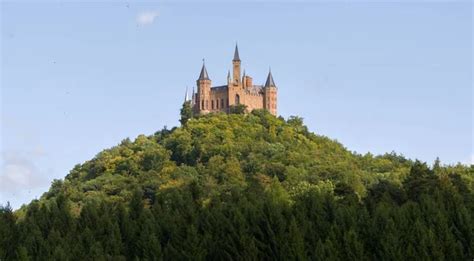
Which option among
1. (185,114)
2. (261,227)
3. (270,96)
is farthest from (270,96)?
(261,227)

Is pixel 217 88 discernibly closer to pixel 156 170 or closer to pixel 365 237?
pixel 156 170

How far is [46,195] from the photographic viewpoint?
110750 mm

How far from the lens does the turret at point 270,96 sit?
128 metres

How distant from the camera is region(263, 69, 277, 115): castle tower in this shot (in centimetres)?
12850

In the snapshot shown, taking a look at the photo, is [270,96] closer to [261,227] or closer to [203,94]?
[203,94]

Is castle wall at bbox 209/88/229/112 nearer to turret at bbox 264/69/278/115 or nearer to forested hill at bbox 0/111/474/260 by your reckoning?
turret at bbox 264/69/278/115

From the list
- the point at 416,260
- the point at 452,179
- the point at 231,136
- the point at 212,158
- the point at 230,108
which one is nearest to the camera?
the point at 416,260

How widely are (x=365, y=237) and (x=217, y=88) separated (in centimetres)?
7790

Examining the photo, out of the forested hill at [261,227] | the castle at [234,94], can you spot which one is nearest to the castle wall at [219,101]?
the castle at [234,94]

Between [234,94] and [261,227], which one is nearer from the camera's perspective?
[261,227]

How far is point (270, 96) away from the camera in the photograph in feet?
423

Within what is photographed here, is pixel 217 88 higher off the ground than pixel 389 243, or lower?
higher

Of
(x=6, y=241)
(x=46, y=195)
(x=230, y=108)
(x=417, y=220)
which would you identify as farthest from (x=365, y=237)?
(x=230, y=108)

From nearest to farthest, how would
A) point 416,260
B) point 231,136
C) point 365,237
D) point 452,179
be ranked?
point 416,260 → point 365,237 → point 452,179 → point 231,136
